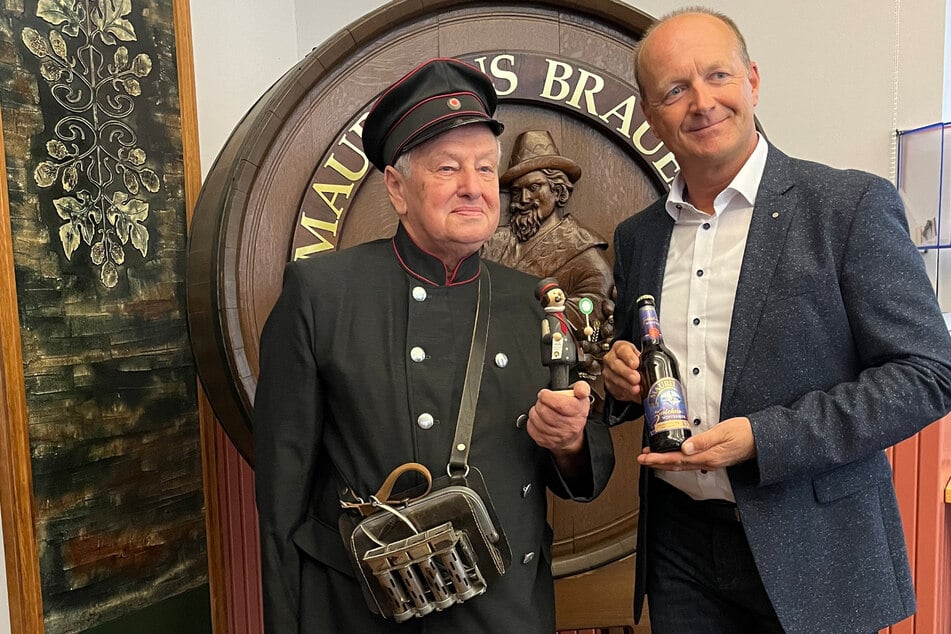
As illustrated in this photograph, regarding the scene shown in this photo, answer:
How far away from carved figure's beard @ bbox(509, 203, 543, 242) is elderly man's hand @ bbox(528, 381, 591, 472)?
2.45 feet

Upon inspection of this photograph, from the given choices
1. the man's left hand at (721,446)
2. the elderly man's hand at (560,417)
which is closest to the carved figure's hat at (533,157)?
the elderly man's hand at (560,417)

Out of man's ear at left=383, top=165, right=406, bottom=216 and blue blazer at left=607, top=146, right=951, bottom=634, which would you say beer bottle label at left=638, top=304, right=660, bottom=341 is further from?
man's ear at left=383, top=165, right=406, bottom=216

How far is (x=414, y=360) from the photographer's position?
1379 mm

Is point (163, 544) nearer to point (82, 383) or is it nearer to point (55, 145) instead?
point (82, 383)

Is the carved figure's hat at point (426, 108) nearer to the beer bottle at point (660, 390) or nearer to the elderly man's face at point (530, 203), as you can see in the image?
the beer bottle at point (660, 390)

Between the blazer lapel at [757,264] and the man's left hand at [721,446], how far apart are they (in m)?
0.10

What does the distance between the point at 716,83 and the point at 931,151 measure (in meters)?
1.66

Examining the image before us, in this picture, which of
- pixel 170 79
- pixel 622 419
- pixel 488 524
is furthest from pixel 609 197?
pixel 170 79

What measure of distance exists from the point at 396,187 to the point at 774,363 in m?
0.72

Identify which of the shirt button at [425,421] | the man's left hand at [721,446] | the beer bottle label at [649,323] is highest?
the beer bottle label at [649,323]

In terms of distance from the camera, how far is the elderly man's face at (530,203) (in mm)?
2002

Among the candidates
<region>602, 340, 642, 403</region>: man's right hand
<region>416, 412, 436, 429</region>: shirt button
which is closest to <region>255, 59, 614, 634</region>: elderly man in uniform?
<region>416, 412, 436, 429</region>: shirt button

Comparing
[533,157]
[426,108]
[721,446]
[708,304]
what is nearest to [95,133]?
[533,157]

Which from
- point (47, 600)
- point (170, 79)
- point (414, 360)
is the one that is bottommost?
point (47, 600)
